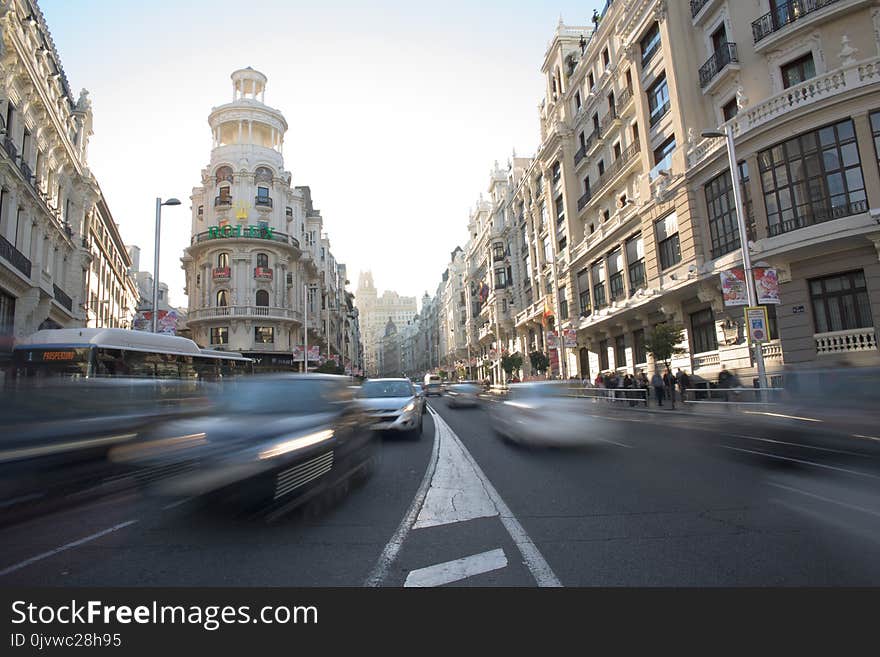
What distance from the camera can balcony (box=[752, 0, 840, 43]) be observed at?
61.3 feet

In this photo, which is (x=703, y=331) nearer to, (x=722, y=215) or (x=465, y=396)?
(x=722, y=215)

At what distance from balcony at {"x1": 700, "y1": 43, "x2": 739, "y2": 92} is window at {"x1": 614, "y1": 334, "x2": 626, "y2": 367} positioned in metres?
14.9

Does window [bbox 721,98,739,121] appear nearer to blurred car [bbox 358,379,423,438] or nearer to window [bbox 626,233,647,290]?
window [bbox 626,233,647,290]

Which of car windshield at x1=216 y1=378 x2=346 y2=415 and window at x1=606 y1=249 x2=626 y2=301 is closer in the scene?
car windshield at x1=216 y1=378 x2=346 y2=415

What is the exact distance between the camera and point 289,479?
5.23 metres

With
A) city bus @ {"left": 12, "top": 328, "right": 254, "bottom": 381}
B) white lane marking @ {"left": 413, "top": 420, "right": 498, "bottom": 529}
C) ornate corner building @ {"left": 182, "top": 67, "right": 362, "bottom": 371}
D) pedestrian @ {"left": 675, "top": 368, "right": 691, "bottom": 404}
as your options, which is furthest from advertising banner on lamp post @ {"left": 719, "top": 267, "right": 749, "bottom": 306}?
ornate corner building @ {"left": 182, "top": 67, "right": 362, "bottom": 371}

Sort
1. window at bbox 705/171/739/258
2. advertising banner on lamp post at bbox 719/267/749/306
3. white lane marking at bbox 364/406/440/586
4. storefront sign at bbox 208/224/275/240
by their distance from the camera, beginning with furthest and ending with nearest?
1. storefront sign at bbox 208/224/275/240
2. window at bbox 705/171/739/258
3. advertising banner on lamp post at bbox 719/267/749/306
4. white lane marking at bbox 364/406/440/586

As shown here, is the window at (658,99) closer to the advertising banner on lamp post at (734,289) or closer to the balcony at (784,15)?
the balcony at (784,15)

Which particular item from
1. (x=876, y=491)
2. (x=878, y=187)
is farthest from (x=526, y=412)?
(x=878, y=187)

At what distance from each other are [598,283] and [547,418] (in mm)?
26392

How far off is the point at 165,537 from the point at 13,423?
5.79 feet

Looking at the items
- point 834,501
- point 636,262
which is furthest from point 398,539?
point 636,262

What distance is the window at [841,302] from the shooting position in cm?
1705

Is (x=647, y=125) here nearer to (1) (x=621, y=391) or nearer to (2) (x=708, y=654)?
(1) (x=621, y=391)
